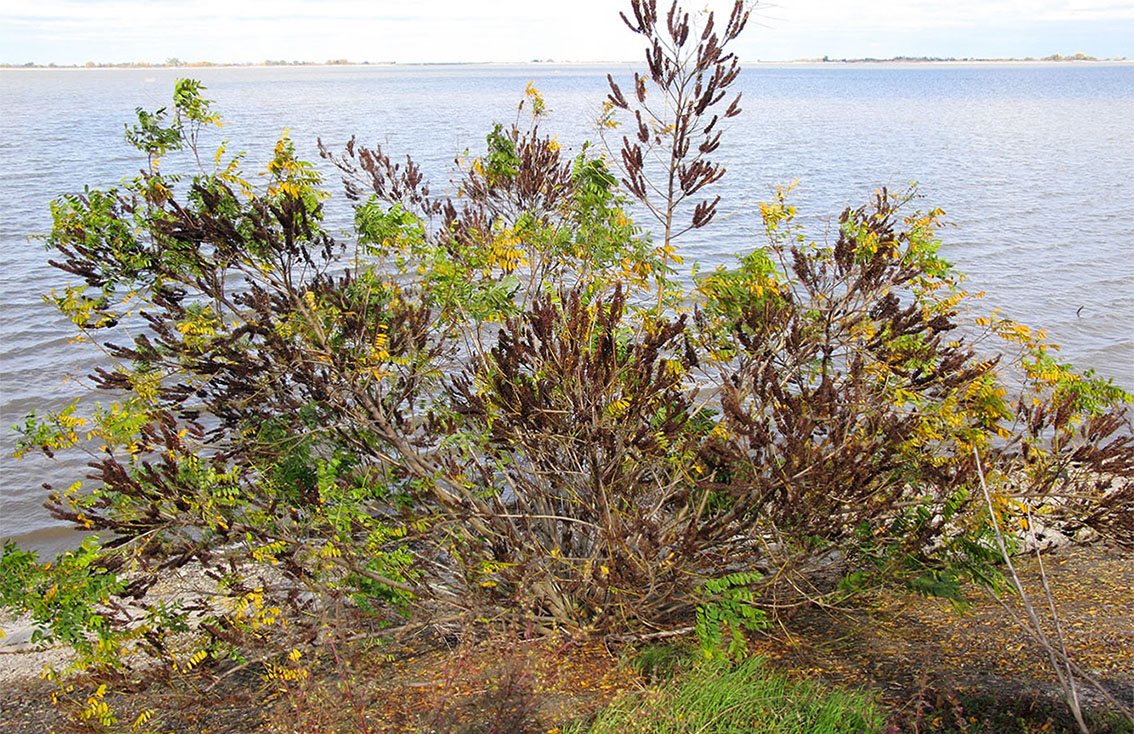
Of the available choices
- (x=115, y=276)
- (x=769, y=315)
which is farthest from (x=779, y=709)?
(x=115, y=276)

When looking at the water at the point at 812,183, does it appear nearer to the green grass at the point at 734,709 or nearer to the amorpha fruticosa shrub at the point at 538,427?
the amorpha fruticosa shrub at the point at 538,427

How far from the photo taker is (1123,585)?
236 inches

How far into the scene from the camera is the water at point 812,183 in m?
12.6

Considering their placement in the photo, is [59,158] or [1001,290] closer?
[1001,290]

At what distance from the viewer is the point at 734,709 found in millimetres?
4168

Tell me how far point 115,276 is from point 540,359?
2.51 metres

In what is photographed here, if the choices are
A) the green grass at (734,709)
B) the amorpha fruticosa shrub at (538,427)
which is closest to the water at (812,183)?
the amorpha fruticosa shrub at (538,427)

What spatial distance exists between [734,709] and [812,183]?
22.9 m

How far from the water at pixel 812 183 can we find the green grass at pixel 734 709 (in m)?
4.00

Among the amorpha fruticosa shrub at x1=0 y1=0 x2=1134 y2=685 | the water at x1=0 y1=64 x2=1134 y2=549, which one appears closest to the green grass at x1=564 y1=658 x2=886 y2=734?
the amorpha fruticosa shrub at x1=0 y1=0 x2=1134 y2=685

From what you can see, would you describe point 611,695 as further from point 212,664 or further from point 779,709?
point 212,664

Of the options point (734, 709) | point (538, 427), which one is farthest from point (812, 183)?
point (734, 709)

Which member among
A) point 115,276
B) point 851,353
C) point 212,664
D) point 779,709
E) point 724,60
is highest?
point 724,60

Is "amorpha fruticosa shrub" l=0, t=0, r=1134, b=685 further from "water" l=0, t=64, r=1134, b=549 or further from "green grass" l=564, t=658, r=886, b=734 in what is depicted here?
"water" l=0, t=64, r=1134, b=549
